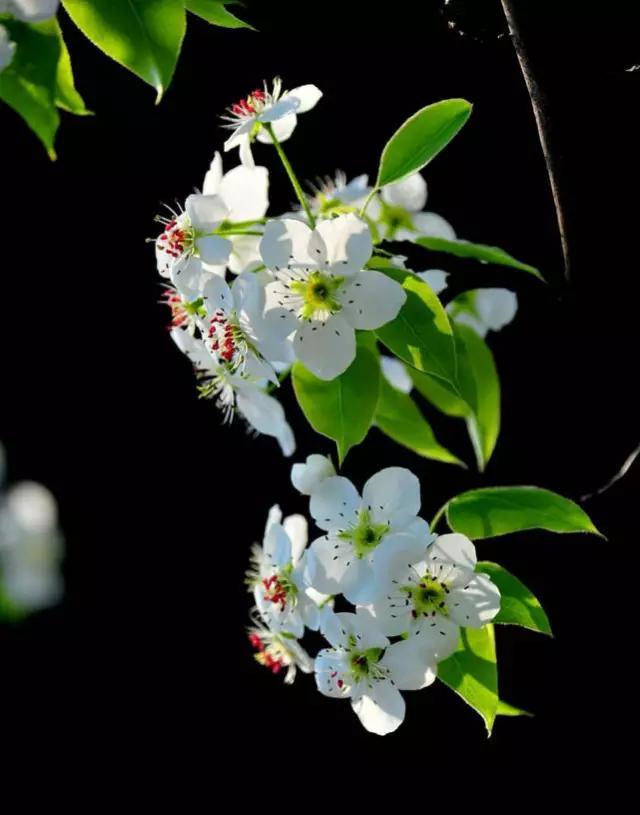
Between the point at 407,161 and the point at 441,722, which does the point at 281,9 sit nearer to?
the point at 407,161

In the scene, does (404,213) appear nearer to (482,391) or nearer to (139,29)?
(482,391)

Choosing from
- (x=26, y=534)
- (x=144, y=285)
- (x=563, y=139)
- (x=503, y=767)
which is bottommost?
(x=503, y=767)

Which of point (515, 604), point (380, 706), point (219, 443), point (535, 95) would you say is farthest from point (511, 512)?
point (219, 443)

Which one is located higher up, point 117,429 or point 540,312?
point 540,312

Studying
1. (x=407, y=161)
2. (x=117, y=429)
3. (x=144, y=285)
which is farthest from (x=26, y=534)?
(x=407, y=161)

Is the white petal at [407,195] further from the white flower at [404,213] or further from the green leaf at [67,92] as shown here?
the green leaf at [67,92]
